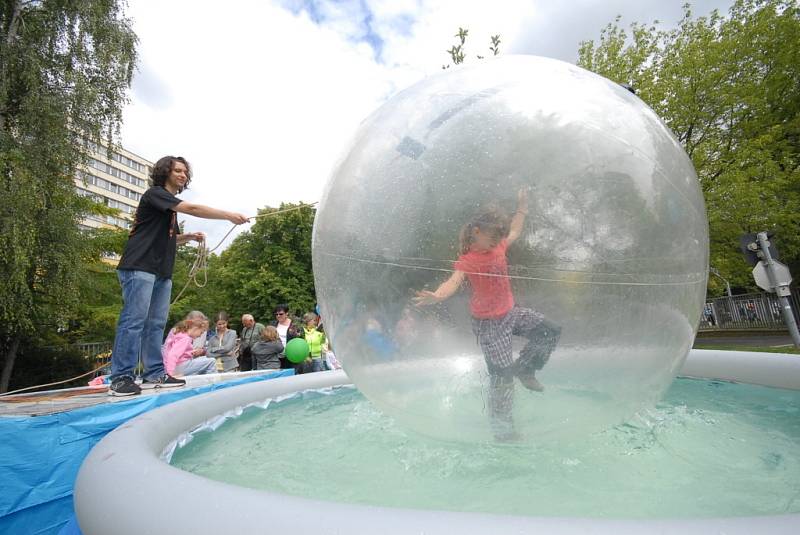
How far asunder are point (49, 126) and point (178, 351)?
10.4m

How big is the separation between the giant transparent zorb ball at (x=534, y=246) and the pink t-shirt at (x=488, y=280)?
34 millimetres

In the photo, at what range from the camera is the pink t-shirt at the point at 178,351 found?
5899 millimetres

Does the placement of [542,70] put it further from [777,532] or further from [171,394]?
[171,394]

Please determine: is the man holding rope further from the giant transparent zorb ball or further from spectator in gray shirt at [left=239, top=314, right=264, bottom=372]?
spectator in gray shirt at [left=239, top=314, right=264, bottom=372]

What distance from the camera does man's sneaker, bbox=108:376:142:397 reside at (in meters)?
3.53

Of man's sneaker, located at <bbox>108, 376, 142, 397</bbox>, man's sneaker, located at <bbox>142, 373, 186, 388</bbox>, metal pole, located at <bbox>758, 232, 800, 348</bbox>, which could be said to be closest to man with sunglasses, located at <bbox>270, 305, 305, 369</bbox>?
man's sneaker, located at <bbox>142, 373, 186, 388</bbox>

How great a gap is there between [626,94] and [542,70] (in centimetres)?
43

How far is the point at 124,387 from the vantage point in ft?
11.6

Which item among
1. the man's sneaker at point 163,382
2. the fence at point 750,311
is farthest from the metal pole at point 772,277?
the fence at point 750,311

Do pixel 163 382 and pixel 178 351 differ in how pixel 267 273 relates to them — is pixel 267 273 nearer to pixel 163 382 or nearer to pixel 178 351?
pixel 178 351

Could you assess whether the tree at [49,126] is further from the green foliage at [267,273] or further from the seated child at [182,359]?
the green foliage at [267,273]

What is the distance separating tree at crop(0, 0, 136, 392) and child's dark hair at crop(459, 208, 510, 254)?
1350 cm

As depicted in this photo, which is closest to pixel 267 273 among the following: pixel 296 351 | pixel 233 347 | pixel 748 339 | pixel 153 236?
pixel 233 347

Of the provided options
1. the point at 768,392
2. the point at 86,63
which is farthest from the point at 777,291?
the point at 86,63
